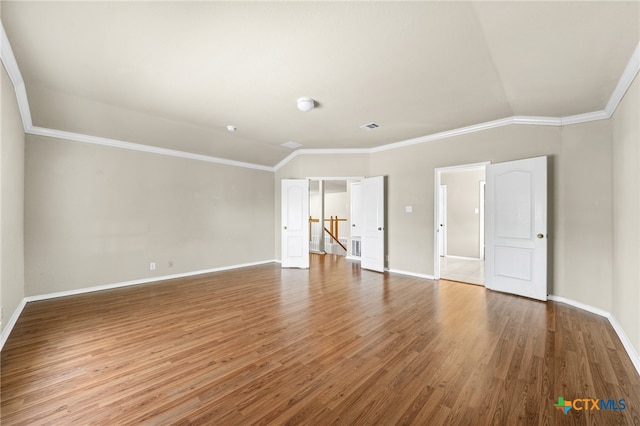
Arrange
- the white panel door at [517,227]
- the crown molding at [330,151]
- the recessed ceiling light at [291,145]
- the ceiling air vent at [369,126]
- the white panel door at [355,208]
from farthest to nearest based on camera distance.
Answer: the white panel door at [355,208] → the crown molding at [330,151] → the recessed ceiling light at [291,145] → the ceiling air vent at [369,126] → the white panel door at [517,227]

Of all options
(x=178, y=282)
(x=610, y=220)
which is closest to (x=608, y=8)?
(x=610, y=220)

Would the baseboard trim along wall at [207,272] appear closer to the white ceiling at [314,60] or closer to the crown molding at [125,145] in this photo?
the crown molding at [125,145]

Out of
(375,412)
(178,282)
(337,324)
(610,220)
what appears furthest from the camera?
(178,282)

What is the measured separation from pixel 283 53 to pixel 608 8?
2.32 metres

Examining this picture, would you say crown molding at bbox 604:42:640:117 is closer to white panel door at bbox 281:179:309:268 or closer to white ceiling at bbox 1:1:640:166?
white ceiling at bbox 1:1:640:166

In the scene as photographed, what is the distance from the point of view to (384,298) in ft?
12.6

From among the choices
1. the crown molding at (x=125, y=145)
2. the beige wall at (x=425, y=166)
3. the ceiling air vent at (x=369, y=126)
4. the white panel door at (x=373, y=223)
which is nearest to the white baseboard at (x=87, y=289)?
the crown molding at (x=125, y=145)

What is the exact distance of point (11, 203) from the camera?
9.20 ft

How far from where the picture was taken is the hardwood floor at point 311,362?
167 cm

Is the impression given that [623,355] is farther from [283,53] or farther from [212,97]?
[212,97]

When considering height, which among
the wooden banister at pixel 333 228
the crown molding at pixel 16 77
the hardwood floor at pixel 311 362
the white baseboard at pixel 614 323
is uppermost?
the crown molding at pixel 16 77

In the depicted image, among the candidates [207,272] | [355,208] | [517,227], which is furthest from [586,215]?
[207,272]

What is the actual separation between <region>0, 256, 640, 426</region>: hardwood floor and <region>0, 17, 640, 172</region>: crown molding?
2.44 m

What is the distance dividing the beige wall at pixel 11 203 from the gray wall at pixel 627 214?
5.66 m
